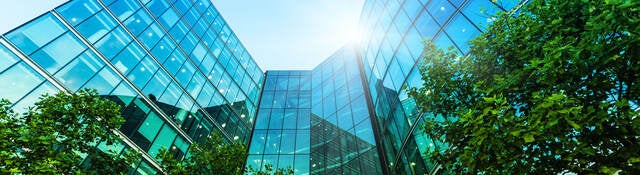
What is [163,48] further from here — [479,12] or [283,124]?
[479,12]

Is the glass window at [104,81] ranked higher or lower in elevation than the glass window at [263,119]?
lower

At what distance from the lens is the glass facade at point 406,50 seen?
1262 cm

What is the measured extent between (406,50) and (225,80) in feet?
58.7

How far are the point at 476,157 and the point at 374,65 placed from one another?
16.1 m

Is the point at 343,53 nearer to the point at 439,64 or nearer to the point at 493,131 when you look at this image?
the point at 439,64

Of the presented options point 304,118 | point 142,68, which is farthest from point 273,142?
point 142,68

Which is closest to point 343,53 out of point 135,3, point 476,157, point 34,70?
point 135,3

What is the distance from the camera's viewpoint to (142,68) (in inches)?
766

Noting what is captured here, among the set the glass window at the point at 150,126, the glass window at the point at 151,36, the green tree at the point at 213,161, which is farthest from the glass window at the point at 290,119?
the green tree at the point at 213,161

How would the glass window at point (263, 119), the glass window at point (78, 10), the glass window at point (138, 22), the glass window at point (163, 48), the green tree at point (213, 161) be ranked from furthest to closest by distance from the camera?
the glass window at point (263, 119), the glass window at point (163, 48), the glass window at point (138, 22), the glass window at point (78, 10), the green tree at point (213, 161)

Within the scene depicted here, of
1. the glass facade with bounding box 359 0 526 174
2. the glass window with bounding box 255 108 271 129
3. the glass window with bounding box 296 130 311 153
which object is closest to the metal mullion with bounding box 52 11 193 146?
the glass window with bounding box 255 108 271 129

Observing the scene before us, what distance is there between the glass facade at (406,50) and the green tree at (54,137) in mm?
11244

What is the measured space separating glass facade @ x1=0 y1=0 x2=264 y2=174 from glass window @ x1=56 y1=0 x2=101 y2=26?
5cm

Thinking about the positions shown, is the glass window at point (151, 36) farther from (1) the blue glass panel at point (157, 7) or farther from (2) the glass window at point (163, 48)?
(1) the blue glass panel at point (157, 7)
